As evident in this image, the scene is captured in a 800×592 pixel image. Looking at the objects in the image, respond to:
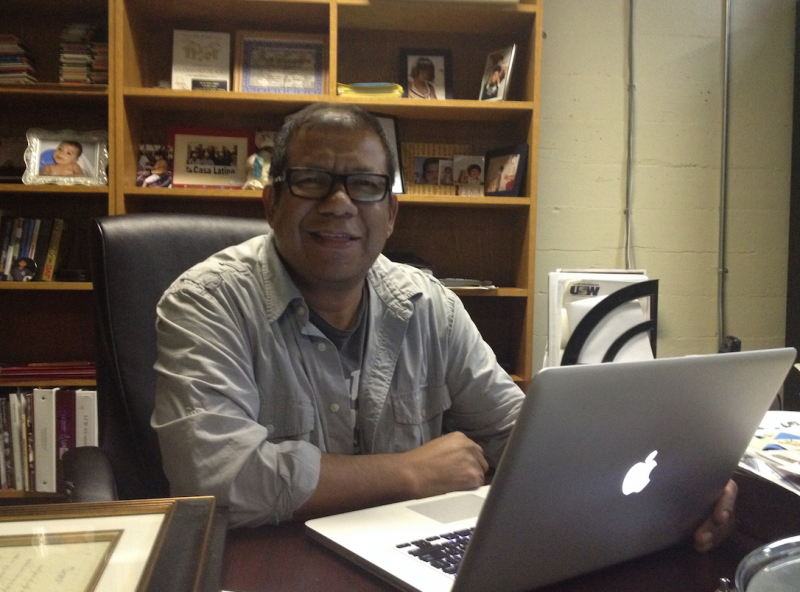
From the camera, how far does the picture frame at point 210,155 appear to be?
2.48 metres

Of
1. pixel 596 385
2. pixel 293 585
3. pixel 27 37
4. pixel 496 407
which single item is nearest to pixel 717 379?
pixel 596 385

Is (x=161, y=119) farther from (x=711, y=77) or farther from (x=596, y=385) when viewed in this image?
(x=596, y=385)

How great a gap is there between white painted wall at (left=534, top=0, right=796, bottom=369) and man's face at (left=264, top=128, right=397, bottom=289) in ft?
5.35

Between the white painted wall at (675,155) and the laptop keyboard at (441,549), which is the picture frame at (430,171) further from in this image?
the laptop keyboard at (441,549)

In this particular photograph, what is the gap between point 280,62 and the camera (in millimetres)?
2473

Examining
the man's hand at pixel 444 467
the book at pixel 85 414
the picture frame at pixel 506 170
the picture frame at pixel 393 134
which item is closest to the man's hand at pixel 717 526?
the man's hand at pixel 444 467

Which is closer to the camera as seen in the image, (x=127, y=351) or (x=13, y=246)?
(x=127, y=351)

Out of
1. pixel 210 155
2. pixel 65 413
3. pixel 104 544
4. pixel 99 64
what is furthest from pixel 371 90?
pixel 104 544

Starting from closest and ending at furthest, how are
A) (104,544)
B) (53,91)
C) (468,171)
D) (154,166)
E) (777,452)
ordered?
(104,544) < (777,452) < (53,91) < (154,166) < (468,171)

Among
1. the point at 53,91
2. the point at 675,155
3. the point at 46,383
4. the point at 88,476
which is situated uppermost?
the point at 53,91

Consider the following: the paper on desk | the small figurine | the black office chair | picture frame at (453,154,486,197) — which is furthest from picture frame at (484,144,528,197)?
the black office chair

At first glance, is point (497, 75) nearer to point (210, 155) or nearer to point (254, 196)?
point (254, 196)

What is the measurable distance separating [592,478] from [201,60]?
2.40 metres

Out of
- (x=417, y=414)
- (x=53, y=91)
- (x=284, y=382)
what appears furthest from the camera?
(x=53, y=91)
